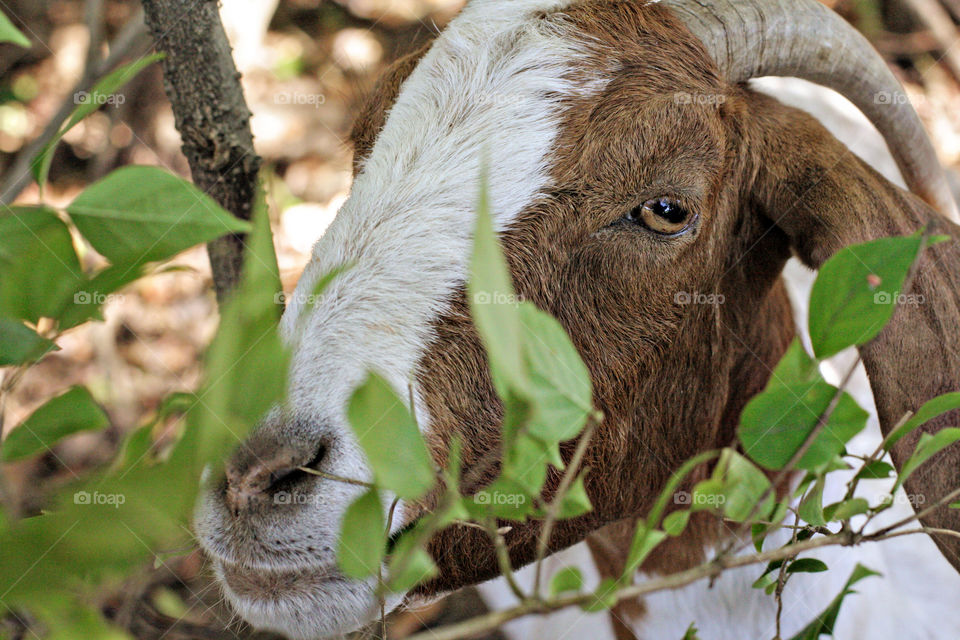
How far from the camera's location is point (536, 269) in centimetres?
182

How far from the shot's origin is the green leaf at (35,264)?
790 millimetres

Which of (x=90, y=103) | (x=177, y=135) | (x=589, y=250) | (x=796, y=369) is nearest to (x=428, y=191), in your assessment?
(x=589, y=250)

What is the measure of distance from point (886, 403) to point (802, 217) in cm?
52

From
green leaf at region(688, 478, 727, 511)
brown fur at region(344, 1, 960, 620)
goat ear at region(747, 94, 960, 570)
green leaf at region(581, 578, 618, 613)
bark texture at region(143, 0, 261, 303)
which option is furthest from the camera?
bark texture at region(143, 0, 261, 303)

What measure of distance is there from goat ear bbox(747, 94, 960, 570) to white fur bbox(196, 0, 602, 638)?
2.12ft

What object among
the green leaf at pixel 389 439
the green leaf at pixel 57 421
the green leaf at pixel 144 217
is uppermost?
the green leaf at pixel 144 217

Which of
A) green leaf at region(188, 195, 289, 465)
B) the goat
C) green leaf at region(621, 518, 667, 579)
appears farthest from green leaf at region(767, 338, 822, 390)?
the goat

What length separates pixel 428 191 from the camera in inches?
70.3

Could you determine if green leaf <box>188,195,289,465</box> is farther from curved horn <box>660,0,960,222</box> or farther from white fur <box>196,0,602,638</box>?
curved horn <box>660,0,960,222</box>

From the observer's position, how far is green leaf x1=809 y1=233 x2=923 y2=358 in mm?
947

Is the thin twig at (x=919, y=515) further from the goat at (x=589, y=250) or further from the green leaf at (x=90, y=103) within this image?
the green leaf at (x=90, y=103)

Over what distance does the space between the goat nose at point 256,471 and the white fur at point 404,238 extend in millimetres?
42

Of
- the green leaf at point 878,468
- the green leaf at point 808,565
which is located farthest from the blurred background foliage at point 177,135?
the green leaf at point 878,468

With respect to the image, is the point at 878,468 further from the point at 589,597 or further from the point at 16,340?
the point at 16,340
